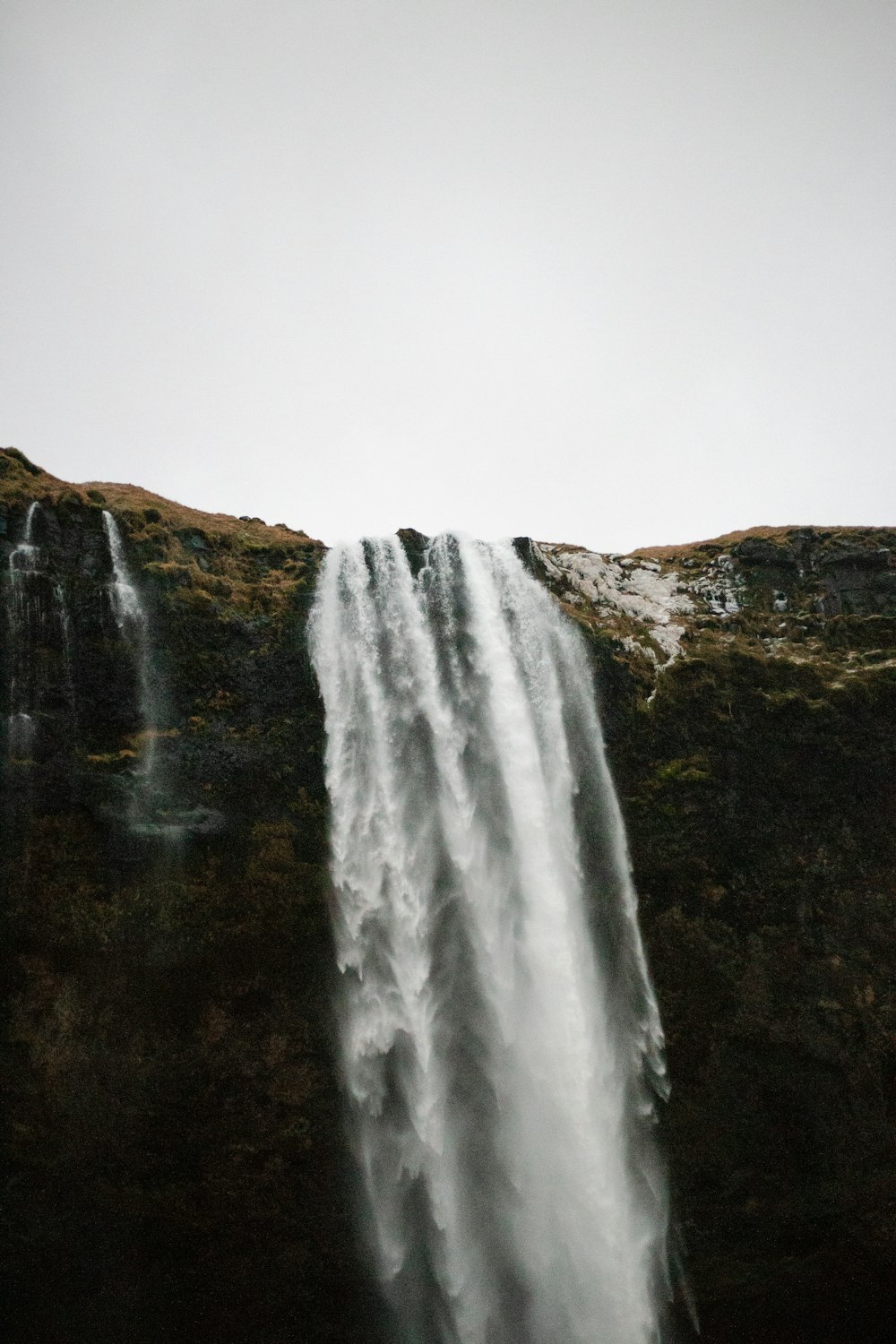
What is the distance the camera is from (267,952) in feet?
43.5

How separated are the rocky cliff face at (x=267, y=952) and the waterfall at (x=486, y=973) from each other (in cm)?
69

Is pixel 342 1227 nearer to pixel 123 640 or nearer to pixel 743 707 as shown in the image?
pixel 123 640

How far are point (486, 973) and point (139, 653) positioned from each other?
909 centimetres

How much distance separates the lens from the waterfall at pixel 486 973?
479 inches

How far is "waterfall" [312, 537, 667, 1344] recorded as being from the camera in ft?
→ 39.9

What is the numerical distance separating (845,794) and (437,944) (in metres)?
10.0

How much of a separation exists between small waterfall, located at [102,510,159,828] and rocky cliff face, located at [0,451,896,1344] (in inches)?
4.1

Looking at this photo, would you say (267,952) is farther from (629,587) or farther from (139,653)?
(629,587)

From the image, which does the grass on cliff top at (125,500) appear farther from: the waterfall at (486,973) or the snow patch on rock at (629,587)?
the snow patch on rock at (629,587)

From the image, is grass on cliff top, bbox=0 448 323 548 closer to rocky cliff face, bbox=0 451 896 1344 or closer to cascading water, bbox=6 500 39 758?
rocky cliff face, bbox=0 451 896 1344

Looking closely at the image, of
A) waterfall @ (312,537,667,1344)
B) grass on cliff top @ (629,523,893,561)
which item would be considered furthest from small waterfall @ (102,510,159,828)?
grass on cliff top @ (629,523,893,561)

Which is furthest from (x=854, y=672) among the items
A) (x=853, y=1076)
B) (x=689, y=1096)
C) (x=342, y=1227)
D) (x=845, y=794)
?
(x=342, y=1227)

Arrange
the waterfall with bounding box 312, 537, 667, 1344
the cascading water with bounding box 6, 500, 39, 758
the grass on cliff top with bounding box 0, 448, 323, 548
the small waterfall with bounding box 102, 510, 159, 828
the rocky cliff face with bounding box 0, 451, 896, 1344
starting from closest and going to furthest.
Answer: the rocky cliff face with bounding box 0, 451, 896, 1344 < the waterfall with bounding box 312, 537, 667, 1344 < the cascading water with bounding box 6, 500, 39, 758 < the small waterfall with bounding box 102, 510, 159, 828 < the grass on cliff top with bounding box 0, 448, 323, 548

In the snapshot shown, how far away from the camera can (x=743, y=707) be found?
55.6 feet
